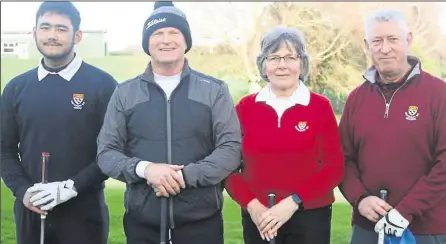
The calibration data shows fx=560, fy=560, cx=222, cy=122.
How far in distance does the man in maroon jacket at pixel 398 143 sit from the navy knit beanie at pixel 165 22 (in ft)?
3.02

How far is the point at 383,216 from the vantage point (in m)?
2.66

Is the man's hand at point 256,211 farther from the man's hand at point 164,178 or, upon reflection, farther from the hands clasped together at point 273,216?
the man's hand at point 164,178

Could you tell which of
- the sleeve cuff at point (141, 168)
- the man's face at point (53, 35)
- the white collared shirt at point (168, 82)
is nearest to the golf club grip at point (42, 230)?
the sleeve cuff at point (141, 168)

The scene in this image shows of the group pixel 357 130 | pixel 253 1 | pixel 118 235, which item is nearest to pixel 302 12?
pixel 253 1

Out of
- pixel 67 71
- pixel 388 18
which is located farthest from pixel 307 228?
pixel 67 71

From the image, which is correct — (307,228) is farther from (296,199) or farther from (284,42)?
(284,42)

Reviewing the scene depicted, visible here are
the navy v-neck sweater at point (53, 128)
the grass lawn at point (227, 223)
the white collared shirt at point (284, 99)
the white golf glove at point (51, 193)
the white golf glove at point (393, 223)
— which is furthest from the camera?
the grass lawn at point (227, 223)

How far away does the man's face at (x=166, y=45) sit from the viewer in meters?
2.66

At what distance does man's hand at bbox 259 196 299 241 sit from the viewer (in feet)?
8.55

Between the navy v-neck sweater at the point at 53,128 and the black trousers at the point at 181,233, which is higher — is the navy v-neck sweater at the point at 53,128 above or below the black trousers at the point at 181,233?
above

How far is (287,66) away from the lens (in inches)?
107

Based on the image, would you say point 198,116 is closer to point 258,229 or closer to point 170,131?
point 170,131

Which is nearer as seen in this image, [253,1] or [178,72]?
[178,72]

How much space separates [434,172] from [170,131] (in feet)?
4.08
